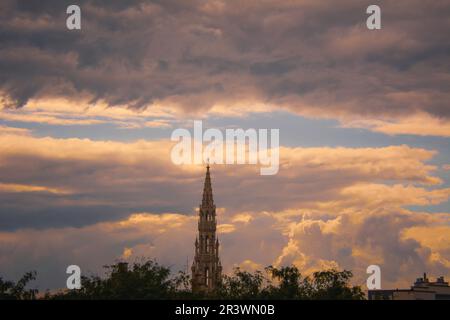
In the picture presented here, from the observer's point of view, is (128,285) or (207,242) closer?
(128,285)

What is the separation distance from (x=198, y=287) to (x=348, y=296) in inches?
1648

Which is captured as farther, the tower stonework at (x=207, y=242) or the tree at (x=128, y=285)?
the tower stonework at (x=207, y=242)

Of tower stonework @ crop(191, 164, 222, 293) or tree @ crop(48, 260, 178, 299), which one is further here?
tower stonework @ crop(191, 164, 222, 293)
